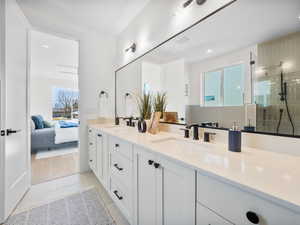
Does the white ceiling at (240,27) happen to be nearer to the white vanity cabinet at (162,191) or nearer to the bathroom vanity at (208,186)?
the bathroom vanity at (208,186)

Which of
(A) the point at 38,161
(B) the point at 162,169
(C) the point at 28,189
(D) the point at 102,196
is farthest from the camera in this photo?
(A) the point at 38,161

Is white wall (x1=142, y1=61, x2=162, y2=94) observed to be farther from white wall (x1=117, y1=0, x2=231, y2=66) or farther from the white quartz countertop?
the white quartz countertop

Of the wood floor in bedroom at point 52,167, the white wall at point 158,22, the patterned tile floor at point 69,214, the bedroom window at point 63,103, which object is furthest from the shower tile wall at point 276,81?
the bedroom window at point 63,103

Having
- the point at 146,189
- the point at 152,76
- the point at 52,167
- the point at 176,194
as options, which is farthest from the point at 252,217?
the point at 52,167

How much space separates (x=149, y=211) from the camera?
99 centimetres

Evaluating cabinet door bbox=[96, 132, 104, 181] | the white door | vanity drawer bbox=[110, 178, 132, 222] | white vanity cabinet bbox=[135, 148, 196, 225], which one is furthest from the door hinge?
white vanity cabinet bbox=[135, 148, 196, 225]

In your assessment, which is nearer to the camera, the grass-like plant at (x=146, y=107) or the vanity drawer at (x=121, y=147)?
the vanity drawer at (x=121, y=147)

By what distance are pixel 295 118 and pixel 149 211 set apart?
3.48 ft

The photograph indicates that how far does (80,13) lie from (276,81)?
2.48 m

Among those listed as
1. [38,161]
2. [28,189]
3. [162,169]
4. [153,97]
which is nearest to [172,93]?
[153,97]

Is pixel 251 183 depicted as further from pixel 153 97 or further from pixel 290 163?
pixel 153 97

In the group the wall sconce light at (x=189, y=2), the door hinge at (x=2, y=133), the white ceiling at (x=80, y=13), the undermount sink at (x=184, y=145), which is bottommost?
the undermount sink at (x=184, y=145)

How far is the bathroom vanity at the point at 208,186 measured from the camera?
1.56ft

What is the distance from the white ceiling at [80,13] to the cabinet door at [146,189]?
1.97m
